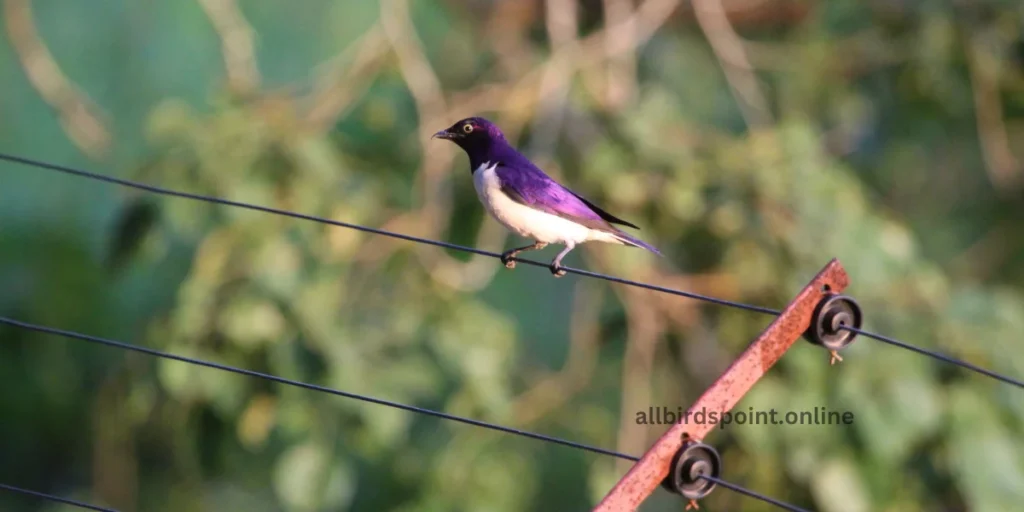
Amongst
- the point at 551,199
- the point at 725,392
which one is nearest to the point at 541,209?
the point at 551,199

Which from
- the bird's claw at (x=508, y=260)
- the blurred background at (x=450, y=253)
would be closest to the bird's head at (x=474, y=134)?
the bird's claw at (x=508, y=260)

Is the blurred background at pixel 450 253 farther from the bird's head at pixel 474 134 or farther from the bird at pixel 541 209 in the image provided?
the bird at pixel 541 209

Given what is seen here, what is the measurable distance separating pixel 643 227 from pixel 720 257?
1.24ft

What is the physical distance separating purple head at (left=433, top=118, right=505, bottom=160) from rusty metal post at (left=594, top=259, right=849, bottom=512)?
159 centimetres

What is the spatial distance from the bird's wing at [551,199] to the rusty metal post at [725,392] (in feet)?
3.42

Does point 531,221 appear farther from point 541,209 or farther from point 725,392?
point 725,392

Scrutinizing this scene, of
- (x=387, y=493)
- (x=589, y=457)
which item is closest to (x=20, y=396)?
(x=387, y=493)

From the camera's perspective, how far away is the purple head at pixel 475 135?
4.48 m

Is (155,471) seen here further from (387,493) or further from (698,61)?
(698,61)

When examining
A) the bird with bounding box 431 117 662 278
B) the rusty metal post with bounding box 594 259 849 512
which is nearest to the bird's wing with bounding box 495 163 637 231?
the bird with bounding box 431 117 662 278

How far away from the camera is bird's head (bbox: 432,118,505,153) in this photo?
14.7ft

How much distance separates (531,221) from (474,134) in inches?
19.9

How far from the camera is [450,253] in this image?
5.73m

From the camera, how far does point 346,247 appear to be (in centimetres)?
527
